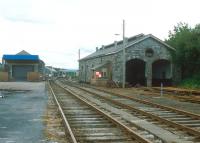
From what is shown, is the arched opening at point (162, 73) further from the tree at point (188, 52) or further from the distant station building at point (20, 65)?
the distant station building at point (20, 65)

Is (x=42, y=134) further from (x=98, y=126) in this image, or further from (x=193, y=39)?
(x=193, y=39)

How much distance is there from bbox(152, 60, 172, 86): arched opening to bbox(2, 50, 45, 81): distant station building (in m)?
24.0

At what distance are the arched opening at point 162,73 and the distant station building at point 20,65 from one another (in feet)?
78.7

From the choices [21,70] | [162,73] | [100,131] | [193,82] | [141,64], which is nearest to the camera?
[100,131]

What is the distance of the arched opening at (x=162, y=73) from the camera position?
54.5 metres

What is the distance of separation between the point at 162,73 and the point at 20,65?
33487 mm

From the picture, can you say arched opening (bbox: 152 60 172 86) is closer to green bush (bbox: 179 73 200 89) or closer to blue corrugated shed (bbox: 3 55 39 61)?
green bush (bbox: 179 73 200 89)

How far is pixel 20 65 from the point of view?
267 feet

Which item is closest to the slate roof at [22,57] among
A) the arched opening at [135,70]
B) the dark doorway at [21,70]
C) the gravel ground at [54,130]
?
the dark doorway at [21,70]

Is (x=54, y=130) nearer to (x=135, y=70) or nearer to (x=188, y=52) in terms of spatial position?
(x=188, y=52)

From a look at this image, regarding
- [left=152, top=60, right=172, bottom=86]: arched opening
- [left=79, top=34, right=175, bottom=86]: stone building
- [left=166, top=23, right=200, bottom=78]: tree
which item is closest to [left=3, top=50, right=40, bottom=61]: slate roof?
[left=79, top=34, right=175, bottom=86]: stone building

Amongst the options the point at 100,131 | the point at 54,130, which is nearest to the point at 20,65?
the point at 54,130

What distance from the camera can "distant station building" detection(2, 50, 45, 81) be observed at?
76875mm

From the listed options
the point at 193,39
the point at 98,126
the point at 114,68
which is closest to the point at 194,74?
the point at 193,39
